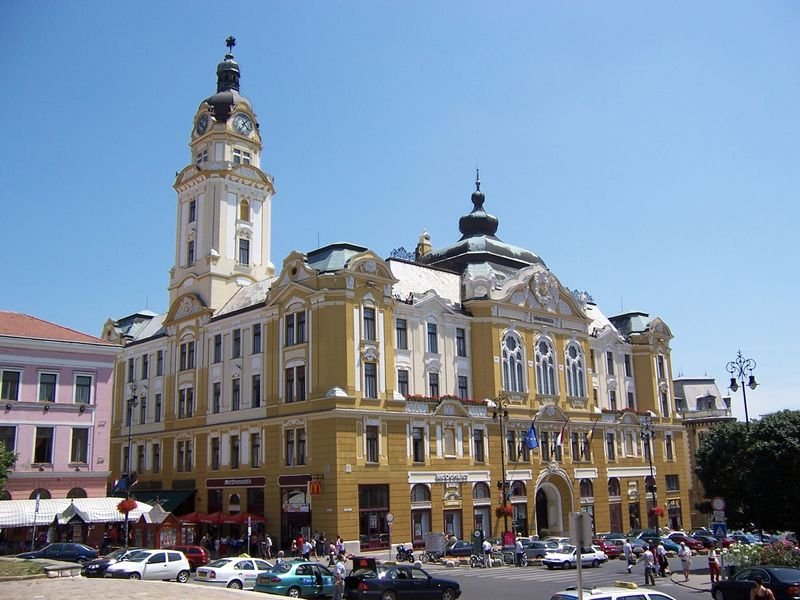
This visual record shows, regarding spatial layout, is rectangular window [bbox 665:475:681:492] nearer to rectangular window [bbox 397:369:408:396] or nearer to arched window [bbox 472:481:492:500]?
arched window [bbox 472:481:492:500]

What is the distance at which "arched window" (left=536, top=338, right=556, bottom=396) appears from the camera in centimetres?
6444

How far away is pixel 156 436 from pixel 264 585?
3853 cm

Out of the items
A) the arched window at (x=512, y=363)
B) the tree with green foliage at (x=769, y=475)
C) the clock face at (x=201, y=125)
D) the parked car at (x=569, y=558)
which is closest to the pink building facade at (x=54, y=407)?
the clock face at (x=201, y=125)

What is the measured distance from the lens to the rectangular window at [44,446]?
4691cm

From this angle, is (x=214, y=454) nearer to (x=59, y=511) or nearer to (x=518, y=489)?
(x=59, y=511)

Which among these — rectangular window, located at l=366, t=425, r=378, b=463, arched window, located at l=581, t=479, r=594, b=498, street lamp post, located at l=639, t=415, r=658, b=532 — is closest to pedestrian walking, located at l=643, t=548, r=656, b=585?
rectangular window, located at l=366, t=425, r=378, b=463

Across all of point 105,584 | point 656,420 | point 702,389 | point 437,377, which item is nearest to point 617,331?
point 656,420

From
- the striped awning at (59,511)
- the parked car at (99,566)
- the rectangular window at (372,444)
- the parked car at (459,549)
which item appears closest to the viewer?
the parked car at (99,566)

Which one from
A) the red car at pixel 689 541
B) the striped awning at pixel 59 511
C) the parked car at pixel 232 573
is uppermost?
the striped awning at pixel 59 511

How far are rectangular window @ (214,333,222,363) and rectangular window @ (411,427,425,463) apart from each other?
16.7m

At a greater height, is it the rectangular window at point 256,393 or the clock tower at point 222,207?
the clock tower at point 222,207

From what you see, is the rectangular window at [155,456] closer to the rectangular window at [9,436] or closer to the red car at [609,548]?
the rectangular window at [9,436]

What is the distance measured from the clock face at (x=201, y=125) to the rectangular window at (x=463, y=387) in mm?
31279

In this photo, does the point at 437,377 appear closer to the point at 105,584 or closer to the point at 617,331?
the point at 617,331
